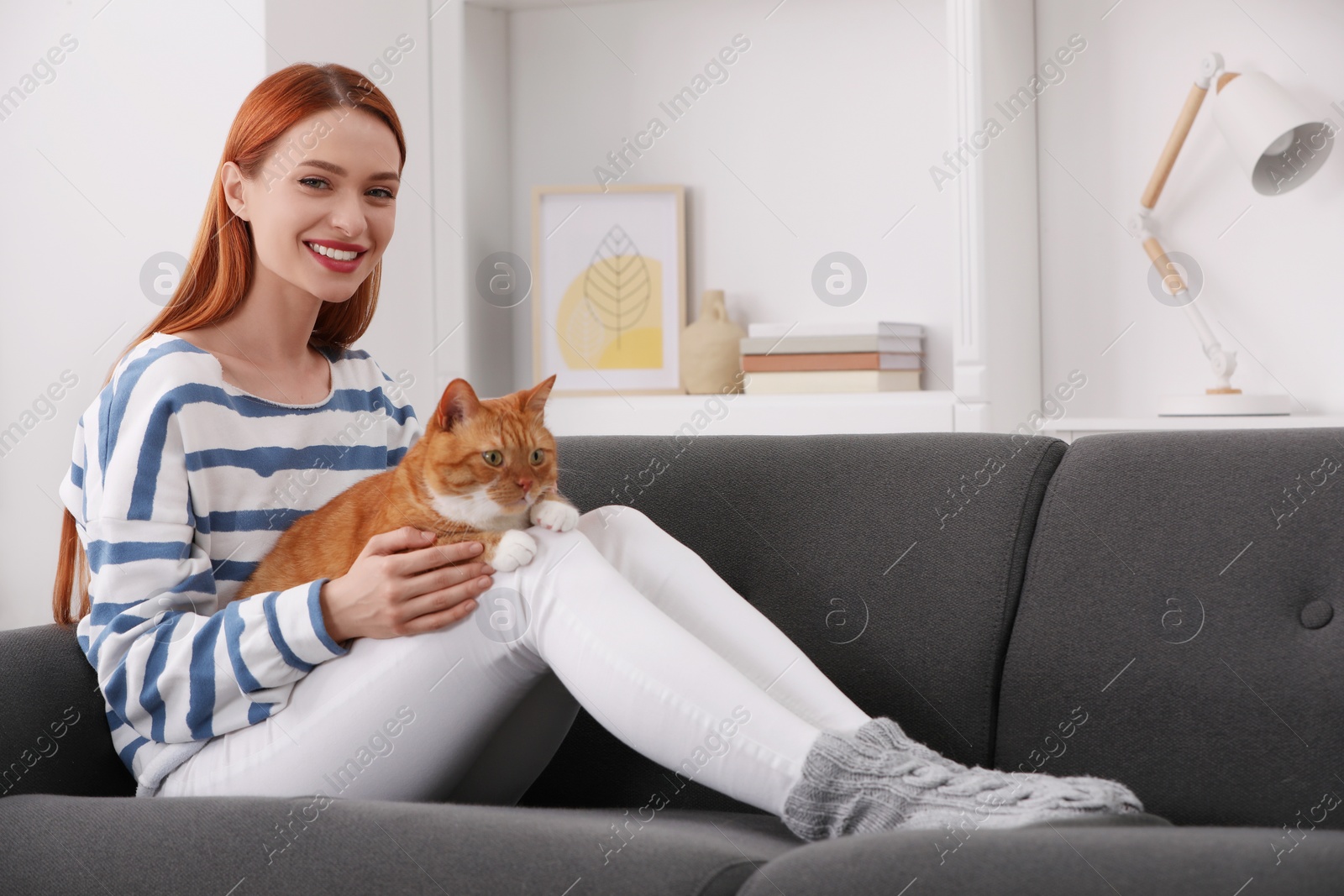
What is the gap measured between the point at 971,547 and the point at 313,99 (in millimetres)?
940

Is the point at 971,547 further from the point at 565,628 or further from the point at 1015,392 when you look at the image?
the point at 1015,392

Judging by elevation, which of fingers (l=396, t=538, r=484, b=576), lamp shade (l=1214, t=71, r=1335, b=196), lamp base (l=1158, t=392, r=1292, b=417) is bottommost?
fingers (l=396, t=538, r=484, b=576)

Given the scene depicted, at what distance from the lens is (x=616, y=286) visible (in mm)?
2787

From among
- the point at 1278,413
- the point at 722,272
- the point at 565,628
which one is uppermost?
the point at 722,272

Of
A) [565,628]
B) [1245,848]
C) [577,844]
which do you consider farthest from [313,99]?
[1245,848]

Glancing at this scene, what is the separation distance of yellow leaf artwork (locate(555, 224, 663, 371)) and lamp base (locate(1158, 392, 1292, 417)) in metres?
1.12

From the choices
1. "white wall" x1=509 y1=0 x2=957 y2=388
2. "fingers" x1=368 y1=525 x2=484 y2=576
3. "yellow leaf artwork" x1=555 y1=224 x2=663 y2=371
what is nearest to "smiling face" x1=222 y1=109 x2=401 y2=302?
"fingers" x1=368 y1=525 x2=484 y2=576

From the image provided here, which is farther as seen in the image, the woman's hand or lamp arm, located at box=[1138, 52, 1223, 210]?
lamp arm, located at box=[1138, 52, 1223, 210]

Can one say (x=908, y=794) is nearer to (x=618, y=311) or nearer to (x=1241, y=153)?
(x=1241, y=153)

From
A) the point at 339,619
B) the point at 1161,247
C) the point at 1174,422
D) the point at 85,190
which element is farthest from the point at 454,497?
the point at 1161,247

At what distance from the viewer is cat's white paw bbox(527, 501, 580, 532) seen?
1242 mm

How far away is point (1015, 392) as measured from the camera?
2.47 metres

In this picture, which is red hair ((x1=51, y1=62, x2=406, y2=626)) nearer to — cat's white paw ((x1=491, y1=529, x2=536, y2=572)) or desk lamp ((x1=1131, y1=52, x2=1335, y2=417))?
cat's white paw ((x1=491, y1=529, x2=536, y2=572))

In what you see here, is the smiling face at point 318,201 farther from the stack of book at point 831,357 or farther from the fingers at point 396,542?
the stack of book at point 831,357
